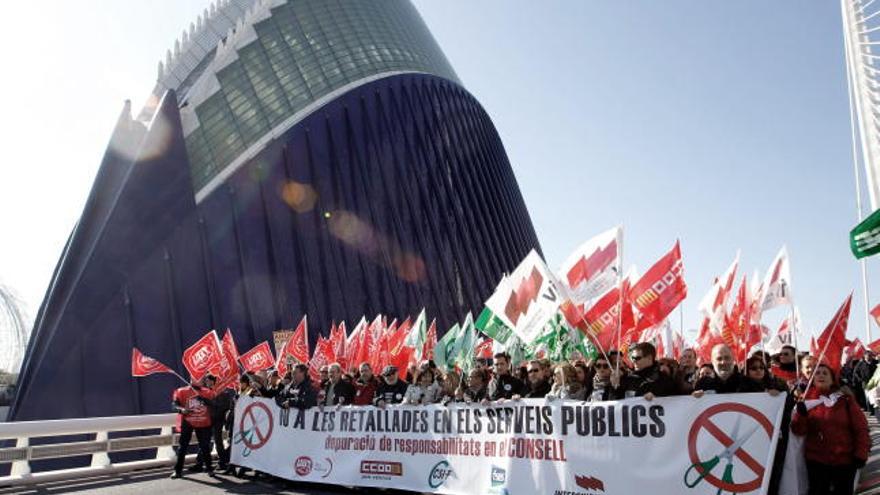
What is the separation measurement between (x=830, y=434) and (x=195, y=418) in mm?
8685

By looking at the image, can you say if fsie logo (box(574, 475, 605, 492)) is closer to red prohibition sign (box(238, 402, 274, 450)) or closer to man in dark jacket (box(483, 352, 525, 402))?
man in dark jacket (box(483, 352, 525, 402))

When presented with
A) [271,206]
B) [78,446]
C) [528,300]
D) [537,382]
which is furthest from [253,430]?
[271,206]

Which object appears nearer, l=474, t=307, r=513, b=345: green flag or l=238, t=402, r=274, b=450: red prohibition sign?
l=238, t=402, r=274, b=450: red prohibition sign

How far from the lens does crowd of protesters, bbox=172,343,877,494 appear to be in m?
5.72

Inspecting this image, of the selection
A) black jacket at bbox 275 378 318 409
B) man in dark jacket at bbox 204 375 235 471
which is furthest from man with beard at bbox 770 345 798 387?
man in dark jacket at bbox 204 375 235 471

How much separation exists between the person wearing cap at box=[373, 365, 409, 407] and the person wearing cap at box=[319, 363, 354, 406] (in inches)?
19.6

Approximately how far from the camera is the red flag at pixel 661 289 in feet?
26.9

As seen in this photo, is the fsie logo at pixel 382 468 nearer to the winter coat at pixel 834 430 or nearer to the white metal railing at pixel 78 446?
the winter coat at pixel 834 430

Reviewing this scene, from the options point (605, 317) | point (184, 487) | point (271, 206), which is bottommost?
point (184, 487)

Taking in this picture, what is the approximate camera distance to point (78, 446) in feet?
34.9

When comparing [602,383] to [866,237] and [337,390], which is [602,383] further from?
[337,390]

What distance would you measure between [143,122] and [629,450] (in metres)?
23.3

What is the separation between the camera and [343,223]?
2956 centimetres

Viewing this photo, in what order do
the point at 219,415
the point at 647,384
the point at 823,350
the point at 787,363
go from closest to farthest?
1. the point at 823,350
2. the point at 647,384
3. the point at 787,363
4. the point at 219,415
